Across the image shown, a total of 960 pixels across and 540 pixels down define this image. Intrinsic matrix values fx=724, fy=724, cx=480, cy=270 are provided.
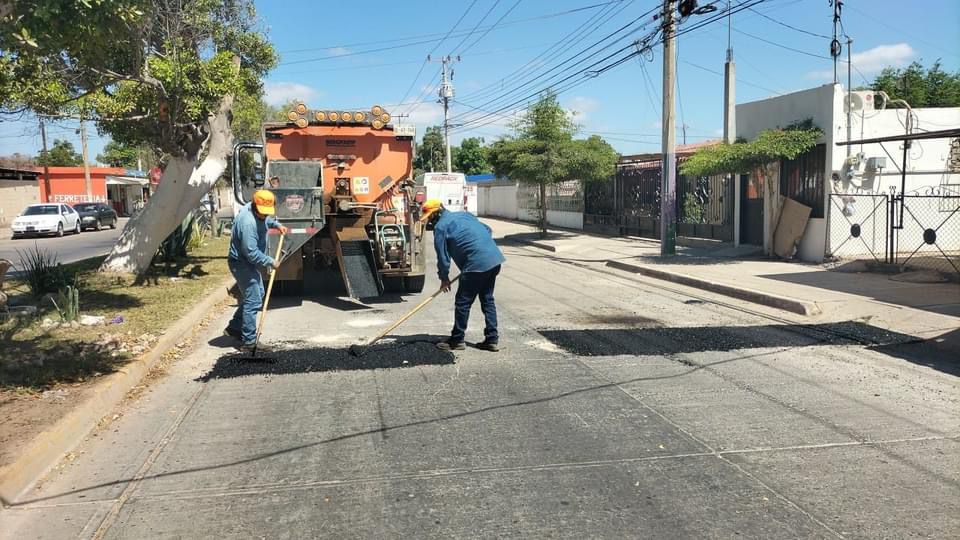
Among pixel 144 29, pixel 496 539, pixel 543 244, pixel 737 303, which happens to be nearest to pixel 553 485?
pixel 496 539

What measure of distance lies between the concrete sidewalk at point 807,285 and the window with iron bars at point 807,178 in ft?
4.60

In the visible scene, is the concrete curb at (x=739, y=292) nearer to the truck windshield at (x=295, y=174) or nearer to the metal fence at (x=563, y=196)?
the truck windshield at (x=295, y=174)

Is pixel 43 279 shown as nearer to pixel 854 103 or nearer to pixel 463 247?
pixel 463 247

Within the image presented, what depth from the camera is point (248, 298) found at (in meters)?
7.75

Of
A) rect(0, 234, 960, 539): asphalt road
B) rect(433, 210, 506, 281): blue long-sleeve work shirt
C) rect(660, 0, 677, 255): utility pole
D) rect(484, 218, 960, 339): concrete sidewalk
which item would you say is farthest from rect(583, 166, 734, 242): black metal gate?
rect(433, 210, 506, 281): blue long-sleeve work shirt

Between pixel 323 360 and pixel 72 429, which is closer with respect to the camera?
pixel 72 429

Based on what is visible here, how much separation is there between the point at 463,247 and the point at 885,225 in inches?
436

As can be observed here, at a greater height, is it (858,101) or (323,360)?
(858,101)

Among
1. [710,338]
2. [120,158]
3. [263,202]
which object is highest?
[120,158]

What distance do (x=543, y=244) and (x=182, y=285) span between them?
43.9 feet

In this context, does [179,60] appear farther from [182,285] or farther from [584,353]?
[584,353]

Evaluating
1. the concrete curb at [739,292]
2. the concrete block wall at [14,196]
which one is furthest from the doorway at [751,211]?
the concrete block wall at [14,196]

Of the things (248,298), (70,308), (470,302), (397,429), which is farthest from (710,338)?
(70,308)

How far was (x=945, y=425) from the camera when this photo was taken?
17.5ft
